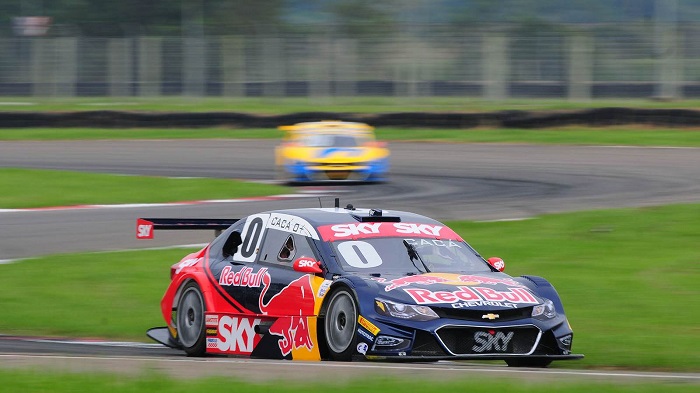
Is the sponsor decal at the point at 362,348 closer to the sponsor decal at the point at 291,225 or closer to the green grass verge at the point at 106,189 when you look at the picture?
the sponsor decal at the point at 291,225

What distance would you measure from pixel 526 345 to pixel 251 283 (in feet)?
7.23

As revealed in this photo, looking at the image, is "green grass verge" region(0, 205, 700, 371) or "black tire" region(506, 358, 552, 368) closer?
"black tire" region(506, 358, 552, 368)

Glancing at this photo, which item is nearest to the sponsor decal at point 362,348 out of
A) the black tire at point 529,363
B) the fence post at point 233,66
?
the black tire at point 529,363

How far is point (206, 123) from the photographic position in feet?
116

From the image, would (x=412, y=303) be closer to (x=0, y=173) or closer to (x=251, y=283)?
(x=251, y=283)

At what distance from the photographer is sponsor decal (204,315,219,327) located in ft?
31.4

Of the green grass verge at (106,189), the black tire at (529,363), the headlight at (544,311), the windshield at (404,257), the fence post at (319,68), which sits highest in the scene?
the fence post at (319,68)

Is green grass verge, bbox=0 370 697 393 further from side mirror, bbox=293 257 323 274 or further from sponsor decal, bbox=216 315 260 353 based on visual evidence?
sponsor decal, bbox=216 315 260 353

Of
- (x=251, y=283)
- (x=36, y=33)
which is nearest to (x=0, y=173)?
(x=251, y=283)

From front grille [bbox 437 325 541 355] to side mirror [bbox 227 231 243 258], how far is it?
2.44 meters

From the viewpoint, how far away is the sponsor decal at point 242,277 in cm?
935

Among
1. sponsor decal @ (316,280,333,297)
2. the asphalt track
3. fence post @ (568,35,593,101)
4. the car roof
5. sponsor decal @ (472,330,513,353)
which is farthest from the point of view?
fence post @ (568,35,593,101)

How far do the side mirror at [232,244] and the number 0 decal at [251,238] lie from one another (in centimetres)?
6

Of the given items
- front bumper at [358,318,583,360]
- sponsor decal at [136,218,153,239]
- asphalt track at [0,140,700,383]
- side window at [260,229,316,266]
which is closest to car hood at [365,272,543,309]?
front bumper at [358,318,583,360]
